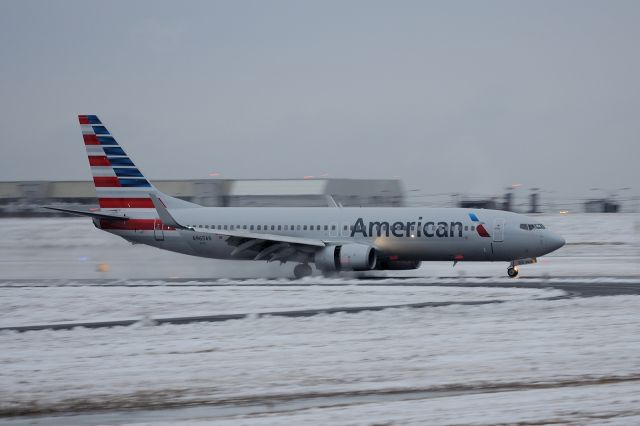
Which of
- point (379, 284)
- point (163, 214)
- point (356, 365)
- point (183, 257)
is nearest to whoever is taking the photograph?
point (356, 365)

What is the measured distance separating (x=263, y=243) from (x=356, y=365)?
25182mm

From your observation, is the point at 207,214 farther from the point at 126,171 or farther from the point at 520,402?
the point at 520,402

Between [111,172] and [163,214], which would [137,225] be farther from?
[111,172]

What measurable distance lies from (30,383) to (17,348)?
3983 millimetres

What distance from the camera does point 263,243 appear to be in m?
41.9

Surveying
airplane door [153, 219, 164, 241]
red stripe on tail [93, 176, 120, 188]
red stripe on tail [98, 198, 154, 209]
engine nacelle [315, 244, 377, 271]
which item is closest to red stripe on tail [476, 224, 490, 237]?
engine nacelle [315, 244, 377, 271]

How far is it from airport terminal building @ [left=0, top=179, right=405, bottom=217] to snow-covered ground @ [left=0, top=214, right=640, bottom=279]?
15932 mm

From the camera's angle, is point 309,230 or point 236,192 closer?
point 309,230

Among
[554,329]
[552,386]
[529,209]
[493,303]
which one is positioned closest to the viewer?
[552,386]

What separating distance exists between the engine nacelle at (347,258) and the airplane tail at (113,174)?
8.91 metres

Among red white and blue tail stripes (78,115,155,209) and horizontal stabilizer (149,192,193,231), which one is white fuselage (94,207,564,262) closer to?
red white and blue tail stripes (78,115,155,209)

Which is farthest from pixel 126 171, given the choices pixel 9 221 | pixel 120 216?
pixel 9 221

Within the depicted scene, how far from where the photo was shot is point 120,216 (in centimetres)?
4484

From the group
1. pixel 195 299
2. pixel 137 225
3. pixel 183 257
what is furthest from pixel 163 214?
pixel 195 299
